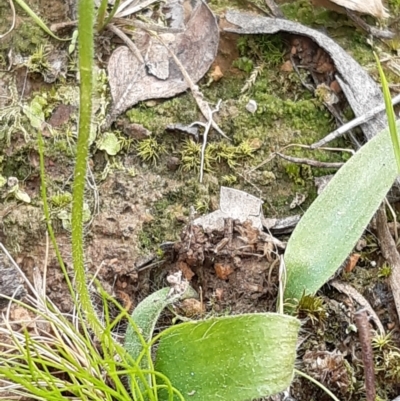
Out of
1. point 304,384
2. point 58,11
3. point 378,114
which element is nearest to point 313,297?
point 304,384

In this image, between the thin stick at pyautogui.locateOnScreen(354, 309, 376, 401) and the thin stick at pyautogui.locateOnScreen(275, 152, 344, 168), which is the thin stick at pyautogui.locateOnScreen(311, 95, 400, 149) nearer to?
the thin stick at pyautogui.locateOnScreen(275, 152, 344, 168)

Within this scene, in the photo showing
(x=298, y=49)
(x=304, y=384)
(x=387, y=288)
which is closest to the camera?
(x=304, y=384)

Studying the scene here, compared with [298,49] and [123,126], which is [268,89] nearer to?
[298,49]

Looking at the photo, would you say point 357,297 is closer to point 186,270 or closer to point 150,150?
point 186,270

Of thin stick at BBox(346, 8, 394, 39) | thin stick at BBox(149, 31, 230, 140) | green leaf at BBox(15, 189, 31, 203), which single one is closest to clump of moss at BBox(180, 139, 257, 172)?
thin stick at BBox(149, 31, 230, 140)

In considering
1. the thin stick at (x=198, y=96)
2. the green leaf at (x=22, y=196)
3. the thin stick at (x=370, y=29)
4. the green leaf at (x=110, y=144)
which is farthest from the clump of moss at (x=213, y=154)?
the thin stick at (x=370, y=29)

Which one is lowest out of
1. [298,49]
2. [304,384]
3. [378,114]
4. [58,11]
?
[304,384]

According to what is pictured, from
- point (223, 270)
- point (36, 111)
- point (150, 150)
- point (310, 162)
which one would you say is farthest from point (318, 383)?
point (36, 111)
